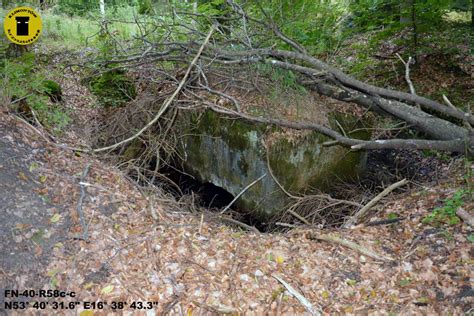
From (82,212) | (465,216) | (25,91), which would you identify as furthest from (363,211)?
(25,91)

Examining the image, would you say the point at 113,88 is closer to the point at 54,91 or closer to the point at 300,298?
the point at 54,91

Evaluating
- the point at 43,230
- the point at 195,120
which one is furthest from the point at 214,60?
the point at 43,230

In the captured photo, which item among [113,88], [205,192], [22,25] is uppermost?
[22,25]

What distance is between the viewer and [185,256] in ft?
11.8

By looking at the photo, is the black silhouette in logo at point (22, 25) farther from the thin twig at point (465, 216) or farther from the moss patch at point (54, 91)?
the thin twig at point (465, 216)

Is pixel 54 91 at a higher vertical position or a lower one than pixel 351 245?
higher

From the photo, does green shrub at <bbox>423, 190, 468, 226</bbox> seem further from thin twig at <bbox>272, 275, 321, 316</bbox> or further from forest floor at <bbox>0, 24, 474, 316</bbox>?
thin twig at <bbox>272, 275, 321, 316</bbox>

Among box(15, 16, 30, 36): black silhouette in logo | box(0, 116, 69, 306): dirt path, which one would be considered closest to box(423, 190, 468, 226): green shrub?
box(0, 116, 69, 306): dirt path

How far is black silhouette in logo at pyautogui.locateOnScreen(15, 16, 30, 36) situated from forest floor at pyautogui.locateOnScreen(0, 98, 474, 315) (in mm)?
2476

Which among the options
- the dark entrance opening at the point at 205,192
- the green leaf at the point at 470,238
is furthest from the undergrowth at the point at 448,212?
the dark entrance opening at the point at 205,192

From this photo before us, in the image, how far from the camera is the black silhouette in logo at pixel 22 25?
237 inches

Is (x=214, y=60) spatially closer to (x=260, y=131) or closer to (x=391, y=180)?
(x=260, y=131)

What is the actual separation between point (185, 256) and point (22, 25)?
17.0 feet

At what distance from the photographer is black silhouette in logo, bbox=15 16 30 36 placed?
6.02 m
